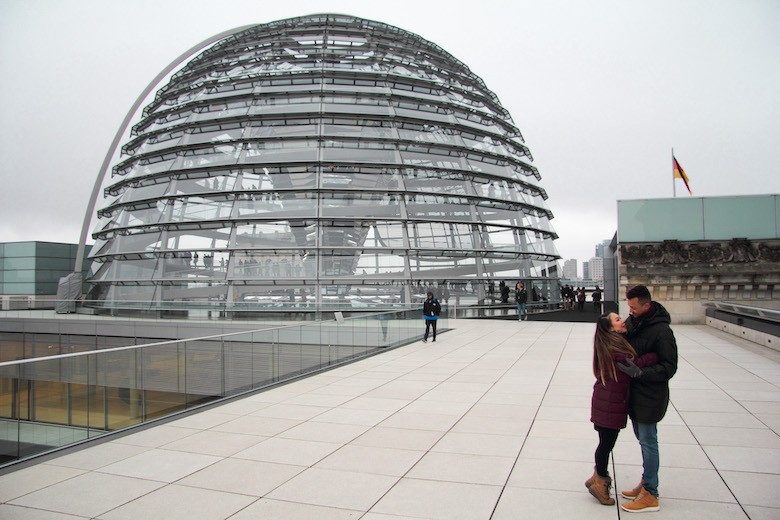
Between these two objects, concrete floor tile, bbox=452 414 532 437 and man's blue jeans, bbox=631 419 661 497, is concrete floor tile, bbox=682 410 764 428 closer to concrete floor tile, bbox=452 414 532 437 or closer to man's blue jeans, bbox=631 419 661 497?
concrete floor tile, bbox=452 414 532 437

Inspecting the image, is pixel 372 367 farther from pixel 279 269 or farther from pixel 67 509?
pixel 279 269

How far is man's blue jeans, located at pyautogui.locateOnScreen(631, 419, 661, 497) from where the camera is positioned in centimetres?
468

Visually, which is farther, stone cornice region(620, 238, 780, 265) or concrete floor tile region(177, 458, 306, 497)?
stone cornice region(620, 238, 780, 265)

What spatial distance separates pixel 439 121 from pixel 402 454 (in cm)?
2205

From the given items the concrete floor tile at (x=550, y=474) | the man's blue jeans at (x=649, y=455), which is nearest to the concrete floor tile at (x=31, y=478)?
the concrete floor tile at (x=550, y=474)

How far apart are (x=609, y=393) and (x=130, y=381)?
6.28 meters

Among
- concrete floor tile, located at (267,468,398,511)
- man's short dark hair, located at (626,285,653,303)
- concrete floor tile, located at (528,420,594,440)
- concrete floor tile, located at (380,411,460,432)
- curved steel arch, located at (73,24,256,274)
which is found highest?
curved steel arch, located at (73,24,256,274)

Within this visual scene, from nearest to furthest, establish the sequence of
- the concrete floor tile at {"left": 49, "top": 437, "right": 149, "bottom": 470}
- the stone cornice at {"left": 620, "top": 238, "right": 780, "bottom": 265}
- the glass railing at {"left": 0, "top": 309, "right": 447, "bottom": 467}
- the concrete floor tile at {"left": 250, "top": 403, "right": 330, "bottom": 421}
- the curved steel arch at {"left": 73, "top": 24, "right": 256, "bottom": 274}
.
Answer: the concrete floor tile at {"left": 49, "top": 437, "right": 149, "bottom": 470}
the glass railing at {"left": 0, "top": 309, "right": 447, "bottom": 467}
the concrete floor tile at {"left": 250, "top": 403, "right": 330, "bottom": 421}
the stone cornice at {"left": 620, "top": 238, "right": 780, "bottom": 265}
the curved steel arch at {"left": 73, "top": 24, "right": 256, "bottom": 274}

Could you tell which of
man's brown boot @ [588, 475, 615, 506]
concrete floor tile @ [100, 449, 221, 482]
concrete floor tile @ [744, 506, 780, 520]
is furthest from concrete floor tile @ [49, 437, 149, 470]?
concrete floor tile @ [744, 506, 780, 520]

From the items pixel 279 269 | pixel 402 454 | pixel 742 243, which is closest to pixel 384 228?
pixel 279 269

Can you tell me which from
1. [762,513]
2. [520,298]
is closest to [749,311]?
[520,298]

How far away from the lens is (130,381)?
7.96 metres

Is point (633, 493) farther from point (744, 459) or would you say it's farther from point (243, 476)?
point (243, 476)

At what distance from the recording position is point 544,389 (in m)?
9.94
